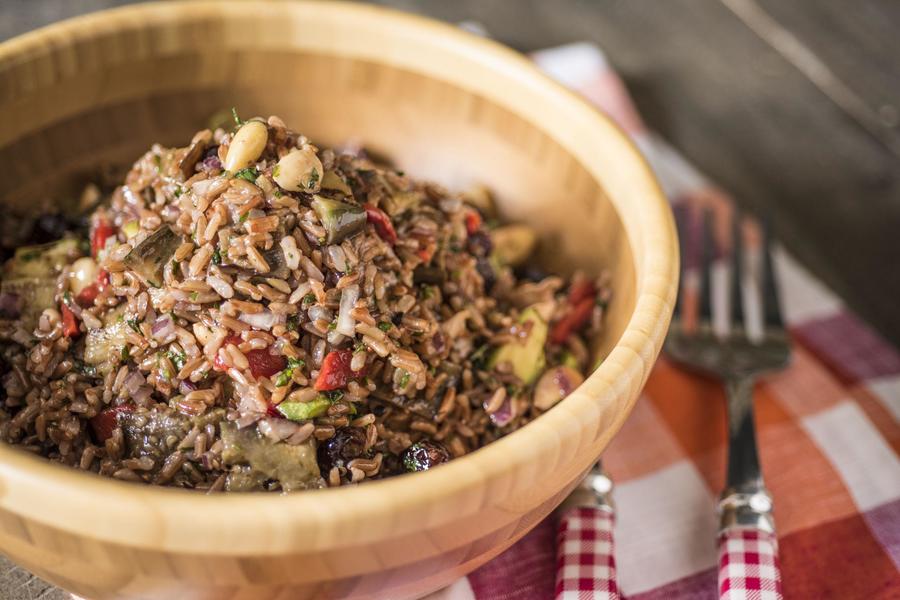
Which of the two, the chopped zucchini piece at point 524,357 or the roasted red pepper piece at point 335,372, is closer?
the roasted red pepper piece at point 335,372

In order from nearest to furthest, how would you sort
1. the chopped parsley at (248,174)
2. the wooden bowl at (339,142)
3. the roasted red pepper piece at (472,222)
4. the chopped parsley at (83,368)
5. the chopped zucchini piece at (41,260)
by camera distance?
the wooden bowl at (339,142) < the chopped parsley at (248,174) < the chopped parsley at (83,368) < the chopped zucchini piece at (41,260) < the roasted red pepper piece at (472,222)

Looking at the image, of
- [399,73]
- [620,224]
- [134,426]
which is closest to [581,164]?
[620,224]

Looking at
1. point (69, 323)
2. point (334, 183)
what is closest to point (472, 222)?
point (334, 183)

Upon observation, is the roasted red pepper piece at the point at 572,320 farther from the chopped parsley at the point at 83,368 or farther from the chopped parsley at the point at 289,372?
the chopped parsley at the point at 83,368

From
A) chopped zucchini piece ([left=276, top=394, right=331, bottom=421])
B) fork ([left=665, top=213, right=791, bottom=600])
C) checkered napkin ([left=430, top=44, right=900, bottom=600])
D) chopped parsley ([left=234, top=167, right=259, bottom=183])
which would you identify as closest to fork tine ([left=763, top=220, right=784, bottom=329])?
fork ([left=665, top=213, right=791, bottom=600])

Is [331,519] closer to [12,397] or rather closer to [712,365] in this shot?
[12,397]

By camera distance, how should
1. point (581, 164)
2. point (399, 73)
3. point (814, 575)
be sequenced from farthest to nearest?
point (399, 73)
point (581, 164)
point (814, 575)

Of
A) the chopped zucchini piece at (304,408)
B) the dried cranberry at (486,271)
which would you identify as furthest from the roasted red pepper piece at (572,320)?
the chopped zucchini piece at (304,408)
